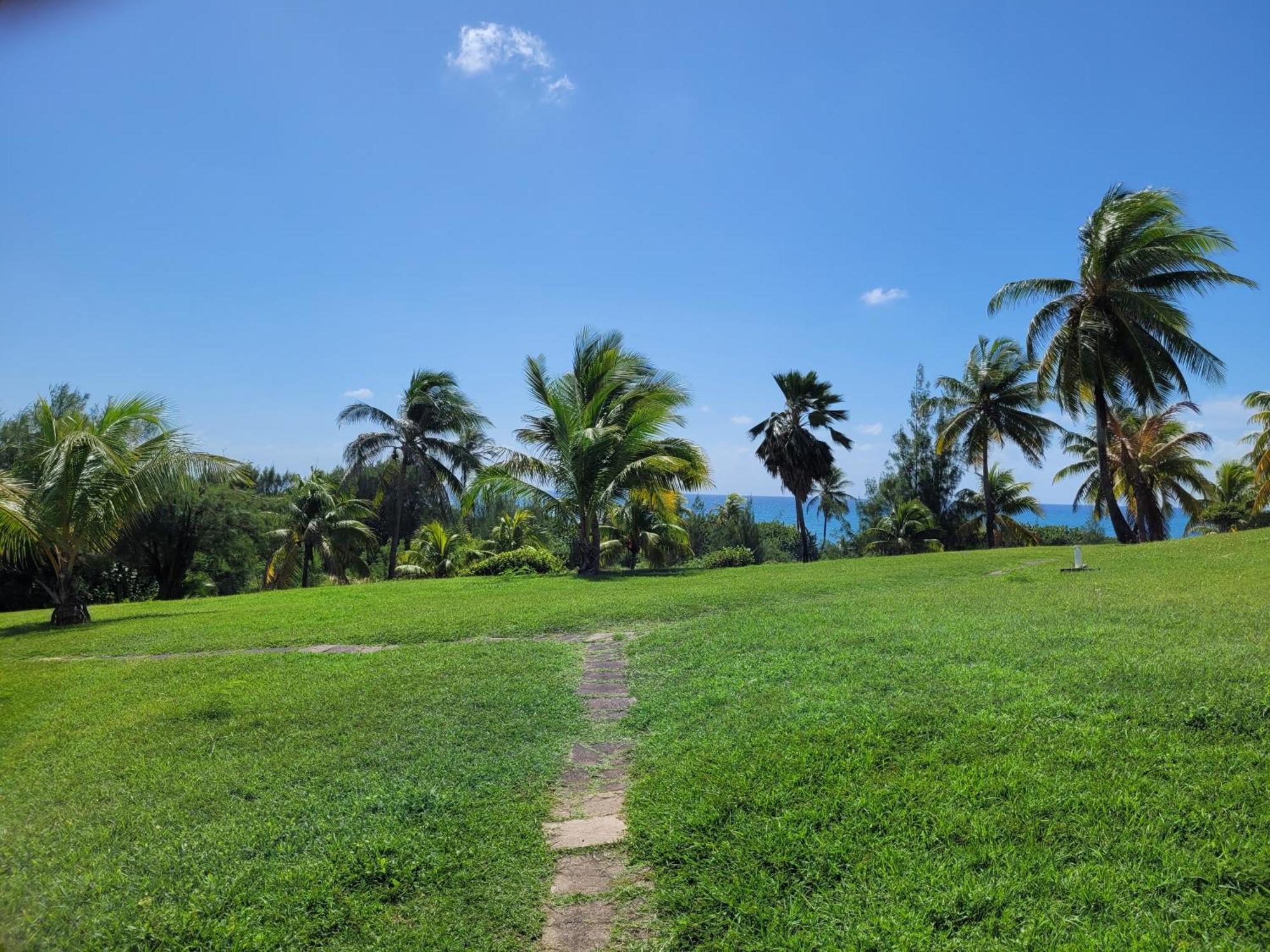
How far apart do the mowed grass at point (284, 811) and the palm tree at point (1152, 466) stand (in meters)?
25.4

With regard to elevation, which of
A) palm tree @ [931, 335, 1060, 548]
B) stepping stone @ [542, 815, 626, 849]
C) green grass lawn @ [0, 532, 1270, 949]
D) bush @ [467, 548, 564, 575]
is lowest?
stepping stone @ [542, 815, 626, 849]

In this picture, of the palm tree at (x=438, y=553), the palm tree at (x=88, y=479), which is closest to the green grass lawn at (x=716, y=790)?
the palm tree at (x=88, y=479)

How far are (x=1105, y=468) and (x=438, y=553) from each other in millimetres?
23046

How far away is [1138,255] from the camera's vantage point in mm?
17906

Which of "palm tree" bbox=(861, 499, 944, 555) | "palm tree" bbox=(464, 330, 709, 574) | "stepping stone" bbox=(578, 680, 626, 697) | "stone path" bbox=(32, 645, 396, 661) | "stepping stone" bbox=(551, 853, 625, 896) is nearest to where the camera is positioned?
"stepping stone" bbox=(551, 853, 625, 896)

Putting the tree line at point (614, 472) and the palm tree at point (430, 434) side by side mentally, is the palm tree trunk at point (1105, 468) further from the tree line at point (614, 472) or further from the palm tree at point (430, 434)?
the palm tree at point (430, 434)

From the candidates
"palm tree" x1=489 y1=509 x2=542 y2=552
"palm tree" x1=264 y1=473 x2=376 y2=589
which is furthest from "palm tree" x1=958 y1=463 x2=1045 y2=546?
"palm tree" x1=264 y1=473 x2=376 y2=589

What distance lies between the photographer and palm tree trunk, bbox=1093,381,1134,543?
18703 mm

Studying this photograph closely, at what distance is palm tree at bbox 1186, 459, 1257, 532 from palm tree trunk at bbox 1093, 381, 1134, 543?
1116 centimetres

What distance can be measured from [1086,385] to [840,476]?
78.4 feet

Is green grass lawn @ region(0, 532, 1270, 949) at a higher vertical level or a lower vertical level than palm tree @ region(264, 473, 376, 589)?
lower

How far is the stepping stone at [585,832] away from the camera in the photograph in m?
3.16

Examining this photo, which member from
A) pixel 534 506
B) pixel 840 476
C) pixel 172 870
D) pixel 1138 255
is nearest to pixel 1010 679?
pixel 172 870

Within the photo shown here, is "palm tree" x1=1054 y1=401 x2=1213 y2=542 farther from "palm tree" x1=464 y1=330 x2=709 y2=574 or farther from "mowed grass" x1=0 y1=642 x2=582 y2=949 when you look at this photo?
"mowed grass" x1=0 y1=642 x2=582 y2=949
